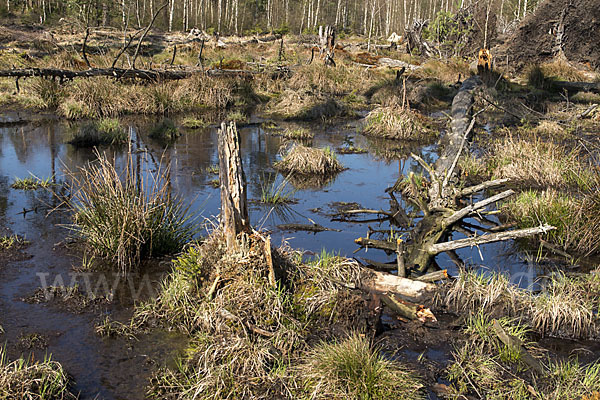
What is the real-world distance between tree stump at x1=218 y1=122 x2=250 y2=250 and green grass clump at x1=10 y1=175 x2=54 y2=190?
5.08 metres

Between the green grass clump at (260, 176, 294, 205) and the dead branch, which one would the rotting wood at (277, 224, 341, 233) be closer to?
the green grass clump at (260, 176, 294, 205)

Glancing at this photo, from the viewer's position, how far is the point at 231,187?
5348 mm

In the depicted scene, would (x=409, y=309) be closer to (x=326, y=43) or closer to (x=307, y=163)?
(x=307, y=163)

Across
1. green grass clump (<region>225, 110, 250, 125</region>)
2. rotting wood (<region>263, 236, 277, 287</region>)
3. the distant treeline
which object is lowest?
rotting wood (<region>263, 236, 277, 287</region>)

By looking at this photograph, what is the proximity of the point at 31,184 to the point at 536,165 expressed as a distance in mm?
9023

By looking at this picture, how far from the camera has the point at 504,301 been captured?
5469 mm

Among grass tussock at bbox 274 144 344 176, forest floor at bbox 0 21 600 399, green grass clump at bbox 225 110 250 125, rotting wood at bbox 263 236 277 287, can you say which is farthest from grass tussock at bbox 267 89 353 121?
rotting wood at bbox 263 236 277 287

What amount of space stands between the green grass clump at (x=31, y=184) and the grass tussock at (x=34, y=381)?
558 centimetres

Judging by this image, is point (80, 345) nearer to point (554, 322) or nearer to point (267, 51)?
point (554, 322)

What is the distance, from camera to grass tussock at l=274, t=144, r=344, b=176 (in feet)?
36.1

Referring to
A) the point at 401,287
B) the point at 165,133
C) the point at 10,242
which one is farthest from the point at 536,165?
the point at 10,242

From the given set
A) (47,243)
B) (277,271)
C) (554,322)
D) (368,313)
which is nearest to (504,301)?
(554,322)

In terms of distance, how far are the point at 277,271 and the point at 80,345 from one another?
1.86 meters

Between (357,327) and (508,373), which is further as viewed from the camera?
(357,327)
